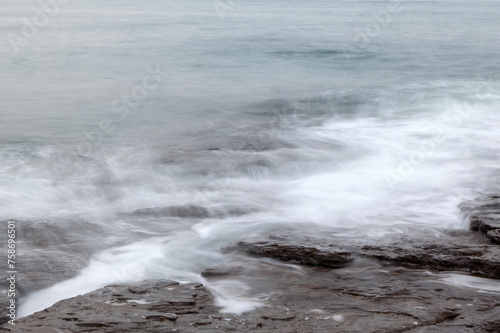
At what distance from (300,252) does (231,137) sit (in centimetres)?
621

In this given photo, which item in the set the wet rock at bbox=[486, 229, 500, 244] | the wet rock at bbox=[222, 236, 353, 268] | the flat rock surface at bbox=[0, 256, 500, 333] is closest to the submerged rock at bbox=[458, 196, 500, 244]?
the wet rock at bbox=[486, 229, 500, 244]

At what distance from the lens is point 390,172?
9.93 meters

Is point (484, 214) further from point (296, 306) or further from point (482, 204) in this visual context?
point (296, 306)

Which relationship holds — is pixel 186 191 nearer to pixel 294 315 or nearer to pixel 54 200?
pixel 54 200

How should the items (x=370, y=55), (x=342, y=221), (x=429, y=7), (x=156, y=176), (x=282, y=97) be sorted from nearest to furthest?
(x=342, y=221), (x=156, y=176), (x=282, y=97), (x=370, y=55), (x=429, y=7)

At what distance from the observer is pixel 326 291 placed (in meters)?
5.27

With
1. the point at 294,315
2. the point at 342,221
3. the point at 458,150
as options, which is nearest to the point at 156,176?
the point at 342,221

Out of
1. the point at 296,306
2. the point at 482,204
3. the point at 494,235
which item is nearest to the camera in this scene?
the point at 296,306

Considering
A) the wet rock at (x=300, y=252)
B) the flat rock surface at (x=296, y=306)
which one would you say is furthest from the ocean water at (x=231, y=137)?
the wet rock at (x=300, y=252)

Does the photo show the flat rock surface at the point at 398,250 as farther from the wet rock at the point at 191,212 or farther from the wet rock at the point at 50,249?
the wet rock at the point at 50,249

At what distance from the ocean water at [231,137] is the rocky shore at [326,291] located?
370mm

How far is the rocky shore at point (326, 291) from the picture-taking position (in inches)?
179

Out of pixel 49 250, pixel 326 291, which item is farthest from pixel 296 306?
pixel 49 250

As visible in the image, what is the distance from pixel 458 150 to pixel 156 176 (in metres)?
6.31
